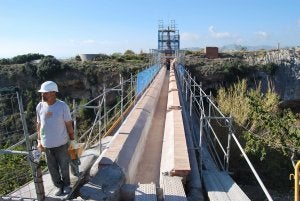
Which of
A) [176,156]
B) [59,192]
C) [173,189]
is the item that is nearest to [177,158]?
[176,156]

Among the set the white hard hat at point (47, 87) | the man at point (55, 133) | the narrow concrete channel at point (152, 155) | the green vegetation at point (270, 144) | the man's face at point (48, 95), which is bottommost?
the green vegetation at point (270, 144)

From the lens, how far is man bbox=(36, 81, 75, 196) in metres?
4.58

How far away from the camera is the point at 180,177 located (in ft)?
17.4

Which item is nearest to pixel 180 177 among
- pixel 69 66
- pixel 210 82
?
pixel 210 82

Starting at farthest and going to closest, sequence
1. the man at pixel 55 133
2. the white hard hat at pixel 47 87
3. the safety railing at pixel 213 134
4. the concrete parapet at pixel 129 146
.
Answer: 1. the safety railing at pixel 213 134
2. the concrete parapet at pixel 129 146
3. the man at pixel 55 133
4. the white hard hat at pixel 47 87

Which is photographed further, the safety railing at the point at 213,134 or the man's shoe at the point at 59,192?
the safety railing at the point at 213,134

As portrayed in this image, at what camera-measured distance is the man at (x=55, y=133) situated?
180 inches

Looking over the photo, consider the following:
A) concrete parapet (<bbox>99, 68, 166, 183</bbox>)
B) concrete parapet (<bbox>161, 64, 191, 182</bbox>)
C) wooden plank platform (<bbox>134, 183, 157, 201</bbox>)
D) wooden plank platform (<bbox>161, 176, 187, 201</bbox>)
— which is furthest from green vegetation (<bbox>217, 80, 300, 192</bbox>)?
wooden plank platform (<bbox>134, 183, 157, 201</bbox>)

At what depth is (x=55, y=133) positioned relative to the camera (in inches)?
182

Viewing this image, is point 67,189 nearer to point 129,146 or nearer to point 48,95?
point 48,95

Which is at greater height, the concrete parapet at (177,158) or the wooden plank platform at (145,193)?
the concrete parapet at (177,158)

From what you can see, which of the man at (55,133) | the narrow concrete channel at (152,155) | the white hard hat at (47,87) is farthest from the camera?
the narrow concrete channel at (152,155)

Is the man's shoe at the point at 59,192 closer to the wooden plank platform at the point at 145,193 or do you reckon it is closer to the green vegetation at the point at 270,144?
the wooden plank platform at the point at 145,193

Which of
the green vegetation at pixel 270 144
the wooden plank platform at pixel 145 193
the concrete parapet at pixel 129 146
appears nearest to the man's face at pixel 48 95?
the concrete parapet at pixel 129 146
